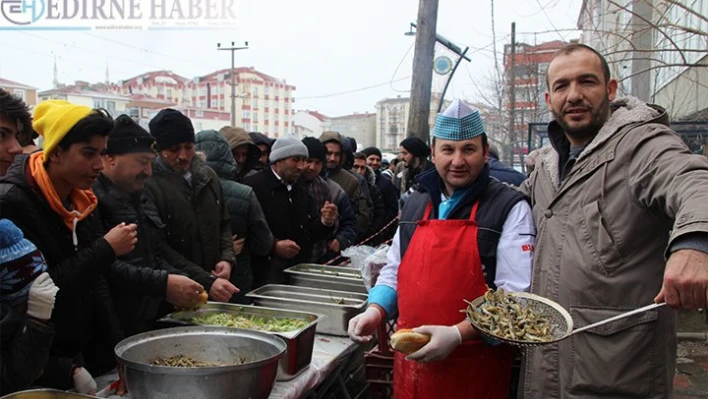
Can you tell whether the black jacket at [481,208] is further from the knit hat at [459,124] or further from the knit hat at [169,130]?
the knit hat at [169,130]

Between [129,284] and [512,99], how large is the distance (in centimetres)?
1782

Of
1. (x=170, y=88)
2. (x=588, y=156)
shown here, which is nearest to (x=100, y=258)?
(x=588, y=156)

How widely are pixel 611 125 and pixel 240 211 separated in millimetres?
2585

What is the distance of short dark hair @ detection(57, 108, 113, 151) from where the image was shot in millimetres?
2160

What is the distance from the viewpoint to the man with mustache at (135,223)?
2562mm

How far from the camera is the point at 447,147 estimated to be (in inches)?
89.7

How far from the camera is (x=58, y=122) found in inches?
84.7

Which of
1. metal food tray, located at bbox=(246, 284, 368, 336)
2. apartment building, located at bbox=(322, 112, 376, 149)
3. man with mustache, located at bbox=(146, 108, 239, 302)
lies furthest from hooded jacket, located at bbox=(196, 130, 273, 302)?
apartment building, located at bbox=(322, 112, 376, 149)

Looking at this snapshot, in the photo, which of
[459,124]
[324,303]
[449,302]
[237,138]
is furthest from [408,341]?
[237,138]

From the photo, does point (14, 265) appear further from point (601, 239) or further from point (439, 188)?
point (601, 239)

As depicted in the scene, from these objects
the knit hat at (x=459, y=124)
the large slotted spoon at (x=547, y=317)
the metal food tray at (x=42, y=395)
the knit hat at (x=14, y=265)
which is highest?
the knit hat at (x=459, y=124)

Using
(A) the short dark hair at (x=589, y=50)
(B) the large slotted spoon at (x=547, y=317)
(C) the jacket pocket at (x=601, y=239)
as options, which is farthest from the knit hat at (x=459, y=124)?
(B) the large slotted spoon at (x=547, y=317)

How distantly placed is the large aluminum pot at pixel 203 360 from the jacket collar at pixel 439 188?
0.86 meters

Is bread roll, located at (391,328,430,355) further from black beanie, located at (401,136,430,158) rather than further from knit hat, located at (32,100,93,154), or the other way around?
black beanie, located at (401,136,430,158)
